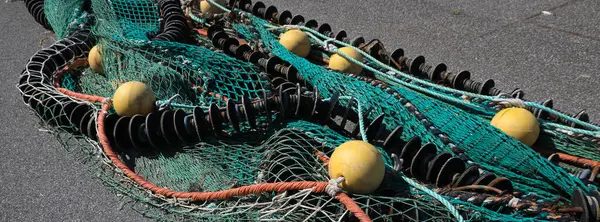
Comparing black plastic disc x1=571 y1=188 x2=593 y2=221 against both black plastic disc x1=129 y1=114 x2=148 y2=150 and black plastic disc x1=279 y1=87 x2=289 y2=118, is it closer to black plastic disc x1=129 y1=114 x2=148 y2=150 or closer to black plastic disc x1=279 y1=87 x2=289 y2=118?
black plastic disc x1=279 y1=87 x2=289 y2=118

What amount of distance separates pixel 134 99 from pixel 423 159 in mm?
1338

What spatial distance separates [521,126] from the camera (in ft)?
7.39

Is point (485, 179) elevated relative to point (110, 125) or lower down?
elevated

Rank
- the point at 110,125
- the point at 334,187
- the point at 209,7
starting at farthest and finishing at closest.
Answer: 1. the point at 209,7
2. the point at 110,125
3. the point at 334,187

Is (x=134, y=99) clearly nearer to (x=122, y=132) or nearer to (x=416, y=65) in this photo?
(x=122, y=132)

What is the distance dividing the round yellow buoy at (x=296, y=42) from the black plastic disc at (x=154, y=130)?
0.95 metres

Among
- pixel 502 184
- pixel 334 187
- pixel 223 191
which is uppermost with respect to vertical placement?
pixel 502 184

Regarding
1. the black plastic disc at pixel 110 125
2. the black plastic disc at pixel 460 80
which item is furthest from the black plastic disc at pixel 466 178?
the black plastic disc at pixel 110 125

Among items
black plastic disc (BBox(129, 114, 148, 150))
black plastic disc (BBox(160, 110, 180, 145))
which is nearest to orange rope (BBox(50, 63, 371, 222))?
black plastic disc (BBox(129, 114, 148, 150))

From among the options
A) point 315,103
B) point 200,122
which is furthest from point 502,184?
point 200,122

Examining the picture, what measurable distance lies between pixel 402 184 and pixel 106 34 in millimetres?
1896

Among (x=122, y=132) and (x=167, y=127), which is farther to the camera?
(x=122, y=132)

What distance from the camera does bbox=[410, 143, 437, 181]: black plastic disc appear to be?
2016 millimetres

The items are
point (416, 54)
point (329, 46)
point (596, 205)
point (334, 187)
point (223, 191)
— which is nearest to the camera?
point (596, 205)
